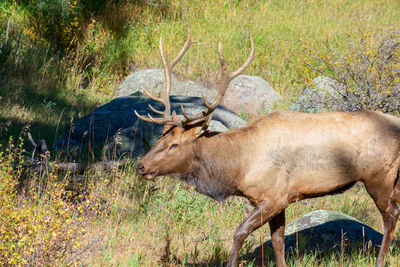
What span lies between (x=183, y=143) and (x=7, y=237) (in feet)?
5.60

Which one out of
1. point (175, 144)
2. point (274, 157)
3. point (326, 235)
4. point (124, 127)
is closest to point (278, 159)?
point (274, 157)

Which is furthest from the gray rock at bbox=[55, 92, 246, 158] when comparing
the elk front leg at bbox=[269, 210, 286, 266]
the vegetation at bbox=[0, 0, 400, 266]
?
the elk front leg at bbox=[269, 210, 286, 266]

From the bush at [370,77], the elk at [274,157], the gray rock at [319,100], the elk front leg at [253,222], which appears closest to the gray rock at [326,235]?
the elk at [274,157]

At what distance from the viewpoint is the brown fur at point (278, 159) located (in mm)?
4465

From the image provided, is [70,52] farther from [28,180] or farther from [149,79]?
[28,180]

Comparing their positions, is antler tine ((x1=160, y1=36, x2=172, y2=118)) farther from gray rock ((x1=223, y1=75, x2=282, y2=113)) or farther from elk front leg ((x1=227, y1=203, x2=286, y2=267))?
gray rock ((x1=223, y1=75, x2=282, y2=113))

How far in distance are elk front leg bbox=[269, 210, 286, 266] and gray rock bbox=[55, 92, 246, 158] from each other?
2392mm

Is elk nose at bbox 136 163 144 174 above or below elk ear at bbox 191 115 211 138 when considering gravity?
below

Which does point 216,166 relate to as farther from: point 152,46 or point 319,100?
point 152,46

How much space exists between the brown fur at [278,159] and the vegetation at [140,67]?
61cm

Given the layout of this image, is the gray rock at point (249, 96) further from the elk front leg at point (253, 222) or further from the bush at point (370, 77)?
the elk front leg at point (253, 222)

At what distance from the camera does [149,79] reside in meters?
10.5

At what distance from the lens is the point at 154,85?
404 inches

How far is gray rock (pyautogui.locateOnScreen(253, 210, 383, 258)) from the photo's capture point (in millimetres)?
5316
